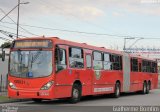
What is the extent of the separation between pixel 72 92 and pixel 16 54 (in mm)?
3199

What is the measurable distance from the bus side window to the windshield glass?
35cm

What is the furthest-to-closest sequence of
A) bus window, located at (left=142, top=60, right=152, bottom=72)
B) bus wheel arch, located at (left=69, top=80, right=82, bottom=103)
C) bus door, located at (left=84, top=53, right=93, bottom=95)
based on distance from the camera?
1. bus window, located at (left=142, top=60, right=152, bottom=72)
2. bus door, located at (left=84, top=53, right=93, bottom=95)
3. bus wheel arch, located at (left=69, top=80, right=82, bottom=103)

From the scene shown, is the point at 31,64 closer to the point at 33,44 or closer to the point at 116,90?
the point at 33,44

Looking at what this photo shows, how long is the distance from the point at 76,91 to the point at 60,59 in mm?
2287

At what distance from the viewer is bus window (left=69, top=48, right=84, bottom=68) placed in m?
20.9

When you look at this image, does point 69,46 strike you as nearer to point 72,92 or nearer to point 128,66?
point 72,92

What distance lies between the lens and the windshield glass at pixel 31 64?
19297mm

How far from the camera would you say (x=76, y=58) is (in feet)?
70.6

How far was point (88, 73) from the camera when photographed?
22.8m

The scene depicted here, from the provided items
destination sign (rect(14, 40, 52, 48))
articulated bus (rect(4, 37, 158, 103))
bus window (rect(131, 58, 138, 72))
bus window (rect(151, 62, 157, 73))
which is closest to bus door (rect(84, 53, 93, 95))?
articulated bus (rect(4, 37, 158, 103))

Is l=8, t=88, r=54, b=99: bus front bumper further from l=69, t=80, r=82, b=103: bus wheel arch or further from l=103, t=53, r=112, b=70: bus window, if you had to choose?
l=103, t=53, r=112, b=70: bus window

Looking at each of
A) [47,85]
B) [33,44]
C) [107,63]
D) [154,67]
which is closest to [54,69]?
[47,85]

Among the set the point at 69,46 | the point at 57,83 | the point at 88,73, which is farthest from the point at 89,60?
the point at 57,83

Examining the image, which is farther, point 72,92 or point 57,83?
point 72,92
